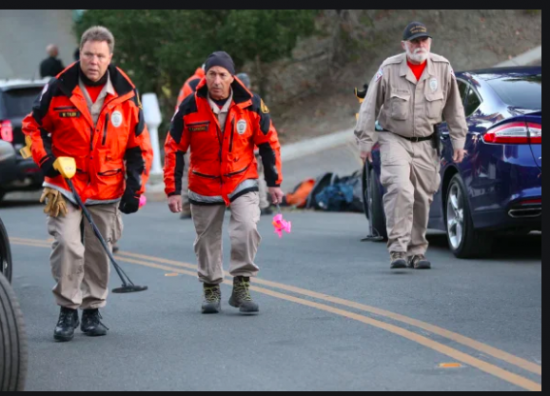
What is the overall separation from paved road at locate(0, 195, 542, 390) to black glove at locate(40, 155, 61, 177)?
993 millimetres

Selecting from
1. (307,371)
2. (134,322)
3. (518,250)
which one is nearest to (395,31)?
(518,250)

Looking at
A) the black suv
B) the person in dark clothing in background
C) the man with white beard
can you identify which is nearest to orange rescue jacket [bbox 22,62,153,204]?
the man with white beard

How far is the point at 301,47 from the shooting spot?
2644 centimetres

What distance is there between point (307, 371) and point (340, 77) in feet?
63.7

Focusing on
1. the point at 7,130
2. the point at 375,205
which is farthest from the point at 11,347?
A: the point at 7,130

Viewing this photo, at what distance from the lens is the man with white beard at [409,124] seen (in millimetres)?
9867

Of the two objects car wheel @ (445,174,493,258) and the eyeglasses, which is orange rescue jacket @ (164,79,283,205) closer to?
the eyeglasses

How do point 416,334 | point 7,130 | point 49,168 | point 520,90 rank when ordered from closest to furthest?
point 416,334, point 49,168, point 520,90, point 7,130

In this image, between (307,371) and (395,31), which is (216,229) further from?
(395,31)

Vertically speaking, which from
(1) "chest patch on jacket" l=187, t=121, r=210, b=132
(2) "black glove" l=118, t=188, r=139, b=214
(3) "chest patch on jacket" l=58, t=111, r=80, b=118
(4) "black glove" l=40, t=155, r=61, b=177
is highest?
(3) "chest patch on jacket" l=58, t=111, r=80, b=118

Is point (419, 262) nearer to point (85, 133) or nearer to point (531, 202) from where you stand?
point (531, 202)

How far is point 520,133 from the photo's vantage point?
32.4 ft

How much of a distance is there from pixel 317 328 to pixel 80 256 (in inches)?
57.4

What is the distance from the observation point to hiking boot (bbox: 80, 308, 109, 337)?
7664 mm
